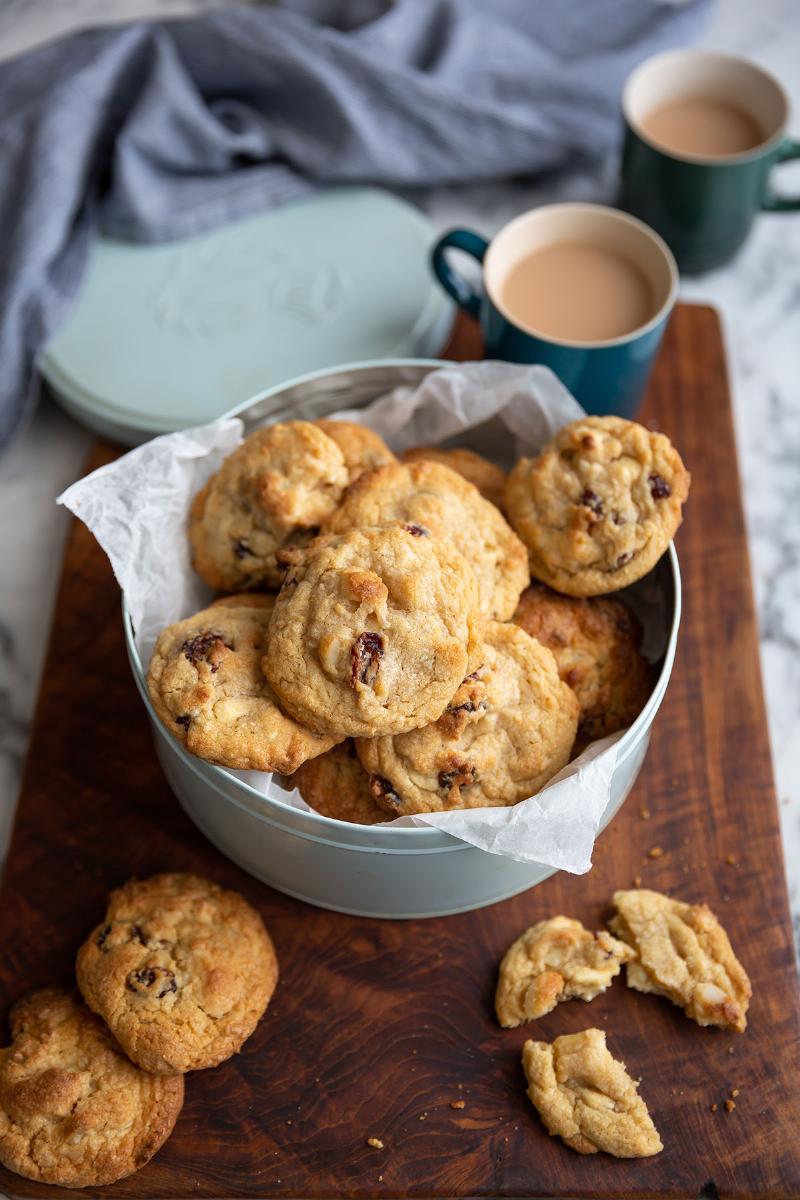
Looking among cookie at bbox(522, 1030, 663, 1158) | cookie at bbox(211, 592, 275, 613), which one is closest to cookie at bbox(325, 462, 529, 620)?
cookie at bbox(211, 592, 275, 613)

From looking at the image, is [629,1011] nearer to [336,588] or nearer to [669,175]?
[336,588]

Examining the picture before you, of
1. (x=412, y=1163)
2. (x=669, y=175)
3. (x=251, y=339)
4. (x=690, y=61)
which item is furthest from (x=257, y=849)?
(x=690, y=61)

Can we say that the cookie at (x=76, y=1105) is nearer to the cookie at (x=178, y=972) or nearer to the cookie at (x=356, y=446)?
the cookie at (x=178, y=972)

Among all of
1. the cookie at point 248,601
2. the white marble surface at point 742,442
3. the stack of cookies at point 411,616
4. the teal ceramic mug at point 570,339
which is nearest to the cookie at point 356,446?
the stack of cookies at point 411,616

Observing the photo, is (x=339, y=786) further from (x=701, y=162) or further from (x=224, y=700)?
(x=701, y=162)

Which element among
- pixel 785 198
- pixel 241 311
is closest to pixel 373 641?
pixel 241 311
